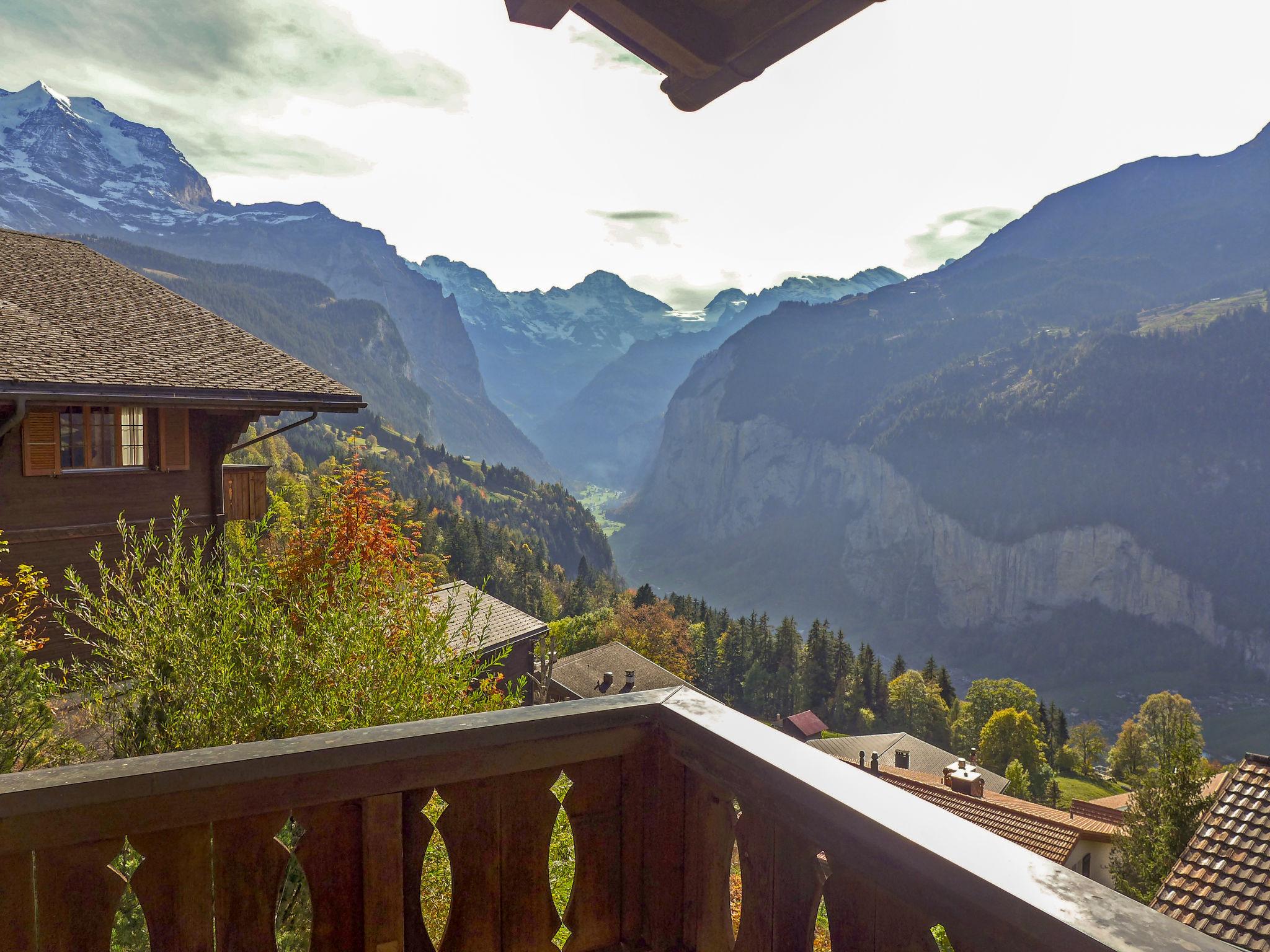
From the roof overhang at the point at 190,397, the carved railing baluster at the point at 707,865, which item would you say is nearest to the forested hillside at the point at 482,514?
the roof overhang at the point at 190,397

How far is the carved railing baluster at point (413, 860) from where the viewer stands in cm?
188

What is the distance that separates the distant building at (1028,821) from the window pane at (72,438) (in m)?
16.5

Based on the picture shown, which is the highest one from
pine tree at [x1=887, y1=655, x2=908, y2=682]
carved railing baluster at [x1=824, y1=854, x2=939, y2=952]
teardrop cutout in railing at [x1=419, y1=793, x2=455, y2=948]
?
carved railing baluster at [x1=824, y1=854, x2=939, y2=952]

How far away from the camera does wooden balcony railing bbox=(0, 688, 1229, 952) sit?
1.35 metres

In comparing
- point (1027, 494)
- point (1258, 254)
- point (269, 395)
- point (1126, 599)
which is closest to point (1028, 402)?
point (1027, 494)

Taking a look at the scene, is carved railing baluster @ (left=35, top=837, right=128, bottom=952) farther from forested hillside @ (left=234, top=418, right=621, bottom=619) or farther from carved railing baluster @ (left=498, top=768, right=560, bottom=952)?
forested hillside @ (left=234, top=418, right=621, bottom=619)

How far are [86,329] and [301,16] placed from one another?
646 cm

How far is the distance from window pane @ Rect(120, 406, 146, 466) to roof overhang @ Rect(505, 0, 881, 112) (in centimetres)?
1108

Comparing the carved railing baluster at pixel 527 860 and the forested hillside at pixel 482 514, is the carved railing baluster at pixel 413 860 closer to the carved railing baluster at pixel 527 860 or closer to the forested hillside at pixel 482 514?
the carved railing baluster at pixel 527 860

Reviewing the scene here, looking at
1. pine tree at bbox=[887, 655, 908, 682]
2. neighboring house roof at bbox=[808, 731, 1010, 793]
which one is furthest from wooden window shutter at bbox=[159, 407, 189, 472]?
pine tree at bbox=[887, 655, 908, 682]

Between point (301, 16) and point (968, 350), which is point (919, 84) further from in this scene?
point (968, 350)

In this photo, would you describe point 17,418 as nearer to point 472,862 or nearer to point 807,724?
point 472,862

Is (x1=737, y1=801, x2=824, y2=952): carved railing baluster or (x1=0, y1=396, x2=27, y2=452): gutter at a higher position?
(x1=0, y1=396, x2=27, y2=452): gutter

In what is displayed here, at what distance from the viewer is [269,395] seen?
10.8 meters
